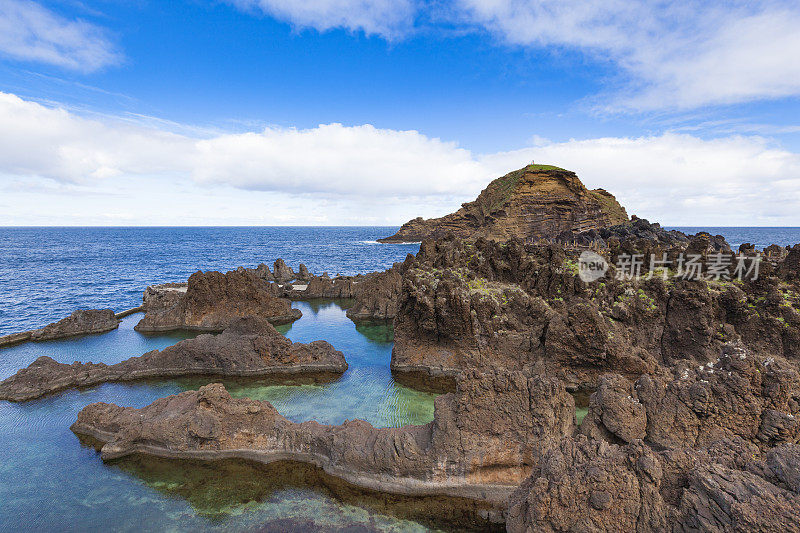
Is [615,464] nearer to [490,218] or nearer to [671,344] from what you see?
[671,344]

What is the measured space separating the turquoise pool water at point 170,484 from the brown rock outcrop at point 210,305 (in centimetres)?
1267

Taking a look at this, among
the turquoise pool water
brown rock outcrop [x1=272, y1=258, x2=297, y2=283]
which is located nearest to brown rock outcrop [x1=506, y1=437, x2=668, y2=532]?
the turquoise pool water

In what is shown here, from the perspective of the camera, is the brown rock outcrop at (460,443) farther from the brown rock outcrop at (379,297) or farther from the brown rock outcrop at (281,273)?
the brown rock outcrop at (281,273)

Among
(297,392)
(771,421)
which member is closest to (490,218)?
(297,392)

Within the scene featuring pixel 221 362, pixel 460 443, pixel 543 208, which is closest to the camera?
pixel 460 443

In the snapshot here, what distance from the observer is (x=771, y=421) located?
1019 centimetres

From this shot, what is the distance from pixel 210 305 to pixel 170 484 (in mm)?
23108

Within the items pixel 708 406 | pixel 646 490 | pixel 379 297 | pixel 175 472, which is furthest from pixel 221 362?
pixel 708 406

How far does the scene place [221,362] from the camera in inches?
938

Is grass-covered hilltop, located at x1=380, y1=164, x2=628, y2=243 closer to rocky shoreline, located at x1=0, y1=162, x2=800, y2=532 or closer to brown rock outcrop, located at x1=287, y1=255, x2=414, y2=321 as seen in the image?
brown rock outcrop, located at x1=287, y1=255, x2=414, y2=321

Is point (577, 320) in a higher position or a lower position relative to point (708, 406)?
higher

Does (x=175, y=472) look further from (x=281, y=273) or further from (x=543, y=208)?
(x=543, y=208)

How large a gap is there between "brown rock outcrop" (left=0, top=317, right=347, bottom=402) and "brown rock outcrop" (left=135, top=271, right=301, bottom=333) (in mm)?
9117

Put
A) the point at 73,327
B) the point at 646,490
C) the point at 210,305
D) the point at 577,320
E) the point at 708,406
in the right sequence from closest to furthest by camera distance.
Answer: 1. the point at 646,490
2. the point at 708,406
3. the point at 577,320
4. the point at 73,327
5. the point at 210,305
